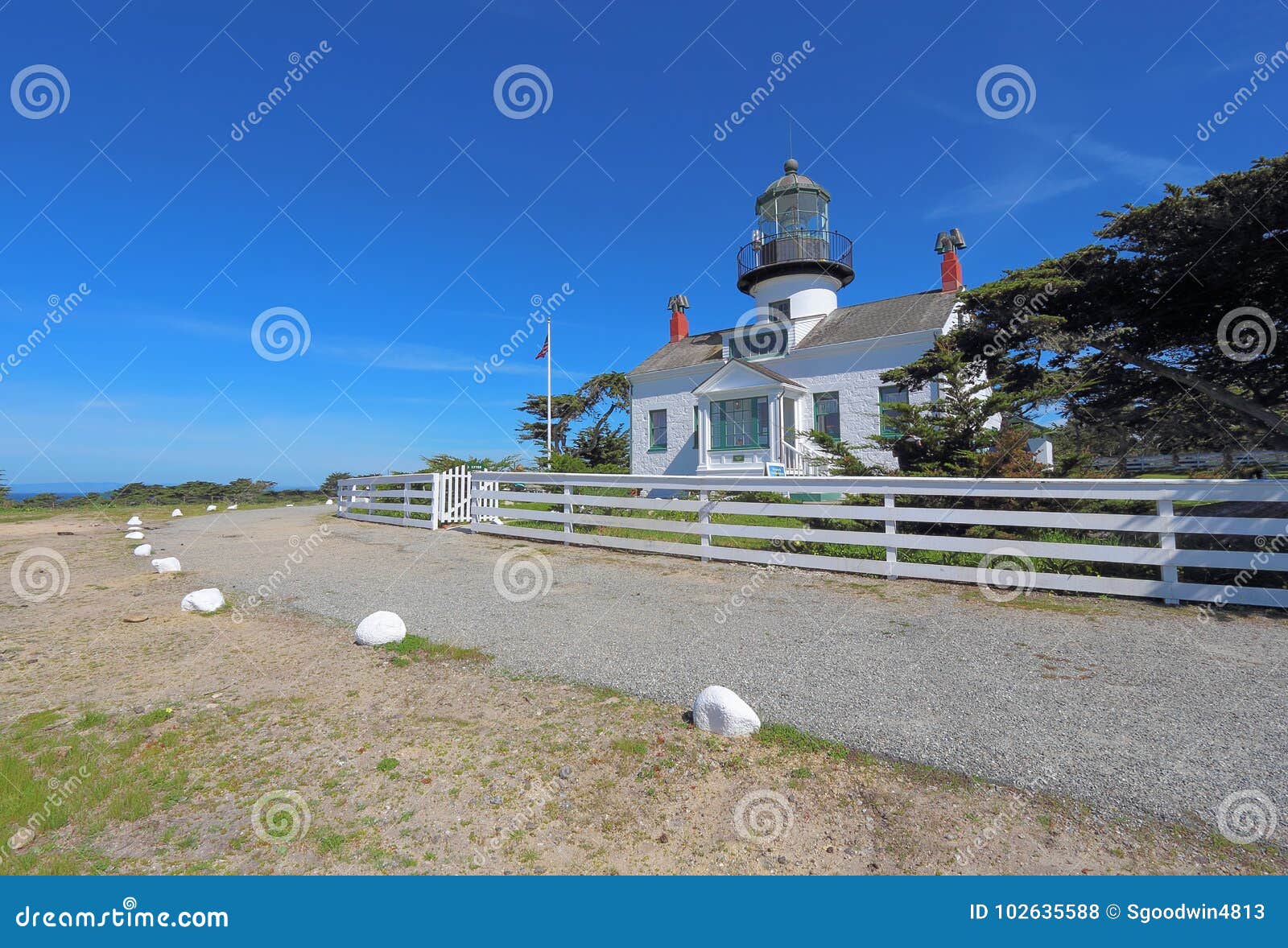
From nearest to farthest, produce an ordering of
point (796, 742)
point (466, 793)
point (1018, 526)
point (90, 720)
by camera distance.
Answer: point (466, 793)
point (796, 742)
point (90, 720)
point (1018, 526)

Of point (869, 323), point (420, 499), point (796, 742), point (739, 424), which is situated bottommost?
point (796, 742)

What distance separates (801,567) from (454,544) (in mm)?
→ 6277

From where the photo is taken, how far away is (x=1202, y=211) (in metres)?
6.92

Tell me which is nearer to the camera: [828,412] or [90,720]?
[90,720]

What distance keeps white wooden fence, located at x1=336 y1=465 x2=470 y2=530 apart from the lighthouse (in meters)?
12.4

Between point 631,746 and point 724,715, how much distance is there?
1.69ft

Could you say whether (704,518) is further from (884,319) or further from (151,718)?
(884,319)

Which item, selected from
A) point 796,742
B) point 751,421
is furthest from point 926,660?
point 751,421

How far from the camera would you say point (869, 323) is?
59.4 feet

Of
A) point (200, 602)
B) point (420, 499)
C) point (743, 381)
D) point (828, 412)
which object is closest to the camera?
point (200, 602)

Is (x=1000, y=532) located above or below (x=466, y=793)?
above

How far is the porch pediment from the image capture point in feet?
55.5

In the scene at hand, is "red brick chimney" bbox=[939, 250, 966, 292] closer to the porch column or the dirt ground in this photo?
the porch column

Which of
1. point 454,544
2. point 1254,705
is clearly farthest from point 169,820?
point 454,544
